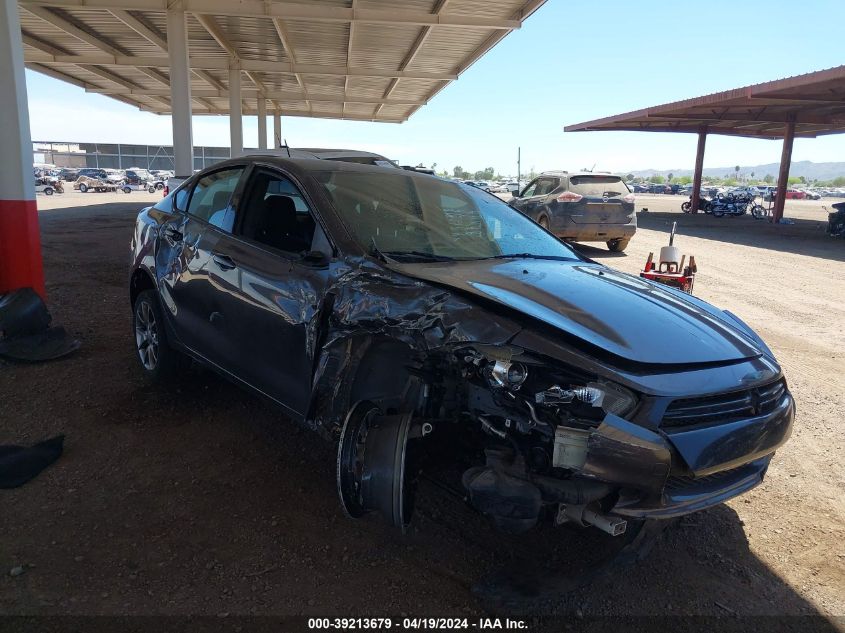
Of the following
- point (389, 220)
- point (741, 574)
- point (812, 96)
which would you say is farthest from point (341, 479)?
point (812, 96)

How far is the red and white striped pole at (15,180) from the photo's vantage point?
5633mm

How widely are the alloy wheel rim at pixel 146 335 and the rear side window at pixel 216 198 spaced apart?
2.77 ft

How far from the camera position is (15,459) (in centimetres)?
345

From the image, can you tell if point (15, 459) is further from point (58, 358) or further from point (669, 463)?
point (669, 463)

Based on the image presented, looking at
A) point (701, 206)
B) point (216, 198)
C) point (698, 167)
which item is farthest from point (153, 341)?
point (698, 167)

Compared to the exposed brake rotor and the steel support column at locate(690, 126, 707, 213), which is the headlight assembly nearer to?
the exposed brake rotor

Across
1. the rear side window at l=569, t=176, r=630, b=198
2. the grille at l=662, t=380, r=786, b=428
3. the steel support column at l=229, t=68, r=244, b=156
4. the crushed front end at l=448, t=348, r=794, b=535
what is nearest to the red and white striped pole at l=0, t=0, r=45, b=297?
the crushed front end at l=448, t=348, r=794, b=535

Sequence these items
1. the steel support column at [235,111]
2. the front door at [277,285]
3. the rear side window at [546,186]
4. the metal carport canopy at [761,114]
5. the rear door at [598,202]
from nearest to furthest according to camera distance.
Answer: the front door at [277,285] < the rear door at [598,202] < the rear side window at [546,186] < the steel support column at [235,111] < the metal carport canopy at [761,114]

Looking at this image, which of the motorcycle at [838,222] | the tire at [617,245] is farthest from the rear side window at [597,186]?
the motorcycle at [838,222]

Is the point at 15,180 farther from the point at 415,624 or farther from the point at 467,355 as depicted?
the point at 415,624

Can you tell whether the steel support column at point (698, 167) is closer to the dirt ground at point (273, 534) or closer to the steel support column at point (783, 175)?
the steel support column at point (783, 175)

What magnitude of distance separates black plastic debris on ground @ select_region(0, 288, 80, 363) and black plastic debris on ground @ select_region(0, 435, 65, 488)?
68.2 inches

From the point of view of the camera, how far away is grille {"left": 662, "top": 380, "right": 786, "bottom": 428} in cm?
230

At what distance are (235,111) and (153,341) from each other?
62.2ft
